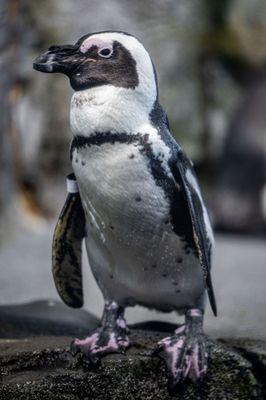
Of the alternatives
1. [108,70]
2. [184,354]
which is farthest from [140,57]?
[184,354]

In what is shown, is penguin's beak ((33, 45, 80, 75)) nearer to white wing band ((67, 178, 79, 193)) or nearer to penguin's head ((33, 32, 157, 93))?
penguin's head ((33, 32, 157, 93))

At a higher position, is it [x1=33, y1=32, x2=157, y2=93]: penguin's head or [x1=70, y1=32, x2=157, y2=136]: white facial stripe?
[x1=33, y1=32, x2=157, y2=93]: penguin's head

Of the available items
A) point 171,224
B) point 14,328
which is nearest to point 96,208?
point 171,224

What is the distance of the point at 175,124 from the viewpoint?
7695 millimetres

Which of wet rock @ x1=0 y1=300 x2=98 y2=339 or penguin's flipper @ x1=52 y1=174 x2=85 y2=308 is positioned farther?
wet rock @ x1=0 y1=300 x2=98 y2=339

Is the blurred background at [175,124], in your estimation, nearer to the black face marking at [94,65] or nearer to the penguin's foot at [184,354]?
the penguin's foot at [184,354]

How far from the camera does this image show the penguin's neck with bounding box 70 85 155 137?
149 cm

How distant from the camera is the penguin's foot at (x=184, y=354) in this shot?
1553mm

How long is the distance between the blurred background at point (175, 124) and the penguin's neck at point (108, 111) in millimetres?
938

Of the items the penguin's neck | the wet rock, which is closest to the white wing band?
the penguin's neck

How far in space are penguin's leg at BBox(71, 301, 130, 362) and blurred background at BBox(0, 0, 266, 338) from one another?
0.66 m

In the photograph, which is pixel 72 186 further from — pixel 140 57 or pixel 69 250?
pixel 140 57

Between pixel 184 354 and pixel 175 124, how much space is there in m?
6.21

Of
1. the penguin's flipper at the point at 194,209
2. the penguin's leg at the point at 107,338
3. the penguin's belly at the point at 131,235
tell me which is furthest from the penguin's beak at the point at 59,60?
the penguin's leg at the point at 107,338
